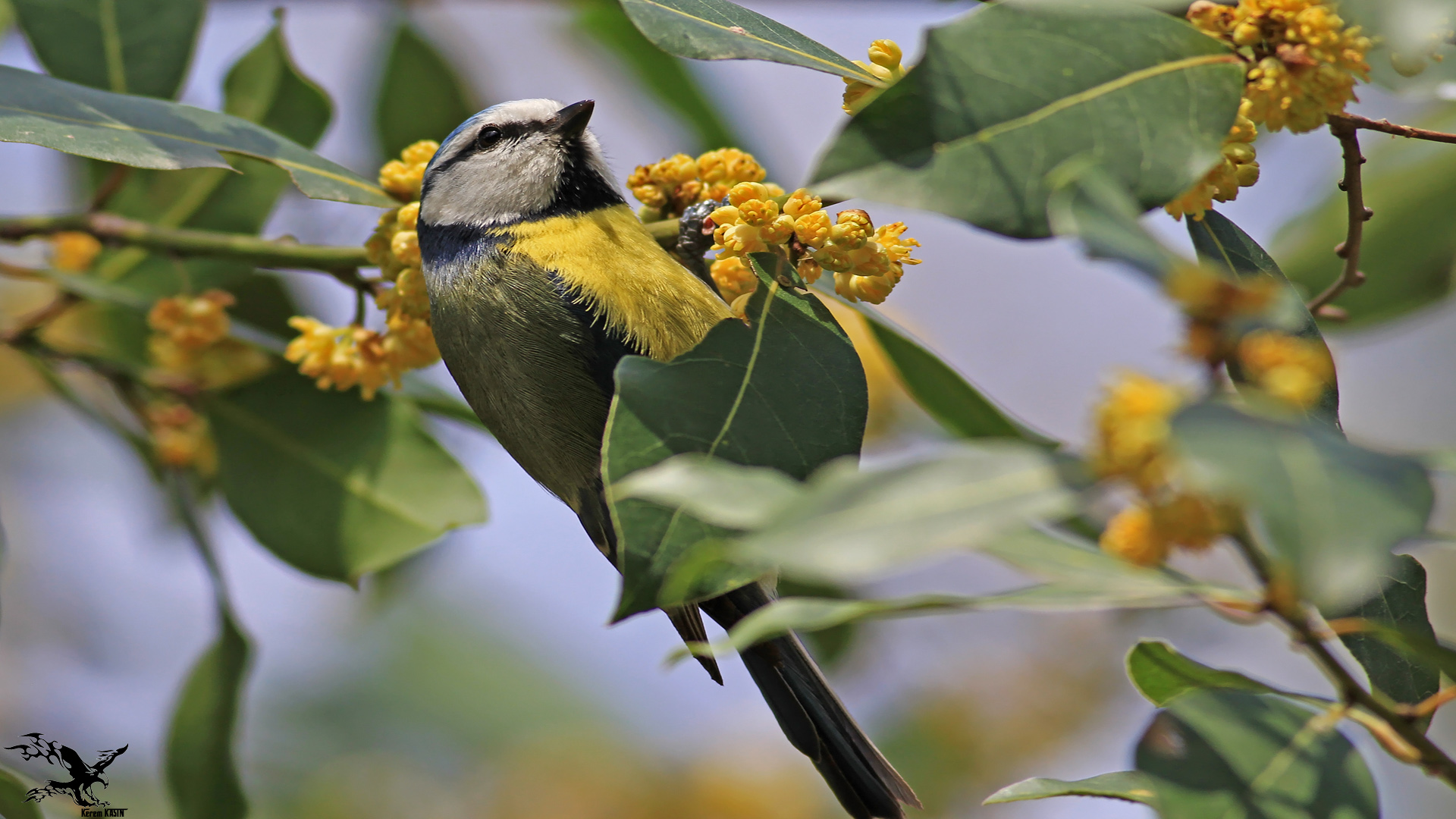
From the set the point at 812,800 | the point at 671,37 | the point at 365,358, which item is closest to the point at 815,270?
the point at 671,37

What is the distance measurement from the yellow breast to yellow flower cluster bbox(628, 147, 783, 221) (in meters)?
0.10

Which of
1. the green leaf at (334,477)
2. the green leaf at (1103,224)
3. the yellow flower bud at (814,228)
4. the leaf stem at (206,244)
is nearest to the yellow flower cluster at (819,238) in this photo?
the yellow flower bud at (814,228)

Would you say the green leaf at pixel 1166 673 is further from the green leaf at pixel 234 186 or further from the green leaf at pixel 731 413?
the green leaf at pixel 234 186

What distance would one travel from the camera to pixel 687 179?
204 cm

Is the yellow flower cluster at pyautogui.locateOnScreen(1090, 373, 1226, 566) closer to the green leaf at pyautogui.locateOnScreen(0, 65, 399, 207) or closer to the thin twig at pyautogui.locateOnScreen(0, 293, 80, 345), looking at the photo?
the green leaf at pyautogui.locateOnScreen(0, 65, 399, 207)

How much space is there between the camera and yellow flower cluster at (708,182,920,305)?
1591mm

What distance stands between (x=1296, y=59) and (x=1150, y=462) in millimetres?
789

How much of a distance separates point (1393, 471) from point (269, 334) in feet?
9.42

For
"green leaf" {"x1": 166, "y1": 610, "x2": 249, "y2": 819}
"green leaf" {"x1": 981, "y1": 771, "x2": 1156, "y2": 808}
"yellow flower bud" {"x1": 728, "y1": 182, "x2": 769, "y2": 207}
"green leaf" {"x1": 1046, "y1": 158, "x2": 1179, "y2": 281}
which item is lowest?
"green leaf" {"x1": 166, "y1": 610, "x2": 249, "y2": 819}

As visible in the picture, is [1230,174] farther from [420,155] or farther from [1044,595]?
[420,155]

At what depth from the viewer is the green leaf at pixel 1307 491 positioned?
31.6 inches

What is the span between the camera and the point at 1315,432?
0.92 metres

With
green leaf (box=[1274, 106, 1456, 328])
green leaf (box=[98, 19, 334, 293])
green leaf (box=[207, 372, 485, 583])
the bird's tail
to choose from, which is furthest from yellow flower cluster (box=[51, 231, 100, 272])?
green leaf (box=[1274, 106, 1456, 328])

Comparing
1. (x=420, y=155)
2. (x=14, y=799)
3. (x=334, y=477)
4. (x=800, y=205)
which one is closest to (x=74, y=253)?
(x=334, y=477)
